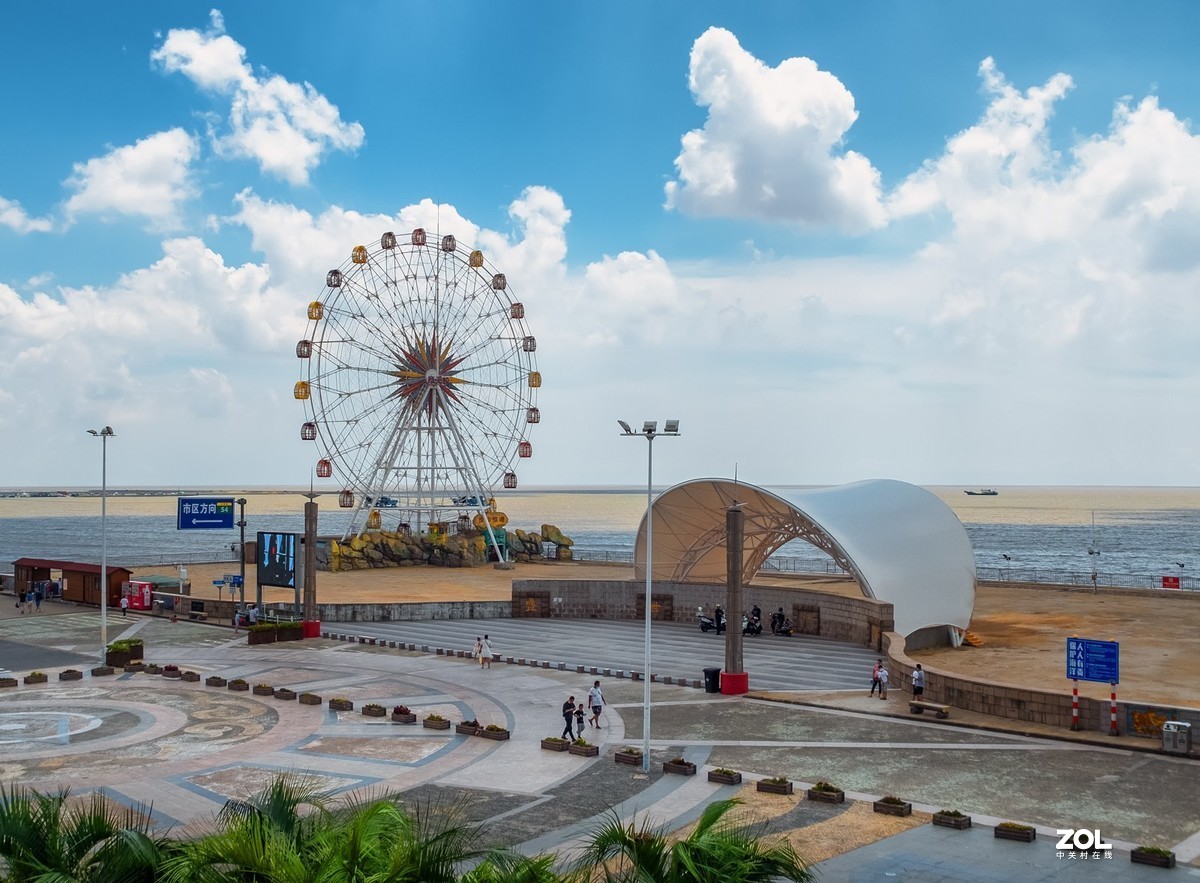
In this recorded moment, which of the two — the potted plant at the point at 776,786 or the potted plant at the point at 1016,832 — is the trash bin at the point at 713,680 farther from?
the potted plant at the point at 1016,832

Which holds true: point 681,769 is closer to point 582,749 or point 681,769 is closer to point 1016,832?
point 582,749

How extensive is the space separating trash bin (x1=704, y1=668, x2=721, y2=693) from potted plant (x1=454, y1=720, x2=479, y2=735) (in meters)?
8.30

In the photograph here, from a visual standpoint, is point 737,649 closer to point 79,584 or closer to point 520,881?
point 520,881

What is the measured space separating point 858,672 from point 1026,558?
3879 inches

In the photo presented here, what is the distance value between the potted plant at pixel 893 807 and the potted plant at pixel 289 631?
1138 inches

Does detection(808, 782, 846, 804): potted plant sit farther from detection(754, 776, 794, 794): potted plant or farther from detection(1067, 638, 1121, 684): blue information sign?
detection(1067, 638, 1121, 684): blue information sign

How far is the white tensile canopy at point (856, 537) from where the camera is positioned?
39.8 m

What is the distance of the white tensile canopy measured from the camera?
131 ft

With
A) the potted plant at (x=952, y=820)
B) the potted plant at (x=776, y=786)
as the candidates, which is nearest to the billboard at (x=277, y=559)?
the potted plant at (x=776, y=786)

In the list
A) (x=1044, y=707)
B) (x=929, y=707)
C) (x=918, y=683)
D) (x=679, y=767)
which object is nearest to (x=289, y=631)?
(x=679, y=767)

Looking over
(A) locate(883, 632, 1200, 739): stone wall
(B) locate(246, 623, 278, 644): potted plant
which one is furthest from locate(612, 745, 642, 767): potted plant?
(B) locate(246, 623, 278, 644): potted plant

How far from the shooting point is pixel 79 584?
5441cm

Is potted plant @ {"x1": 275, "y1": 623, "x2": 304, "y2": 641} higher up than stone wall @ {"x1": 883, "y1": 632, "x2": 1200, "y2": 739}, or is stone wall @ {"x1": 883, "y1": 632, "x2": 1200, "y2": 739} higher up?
stone wall @ {"x1": 883, "y1": 632, "x2": 1200, "y2": 739}

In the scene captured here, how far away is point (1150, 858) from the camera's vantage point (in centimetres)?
1564
